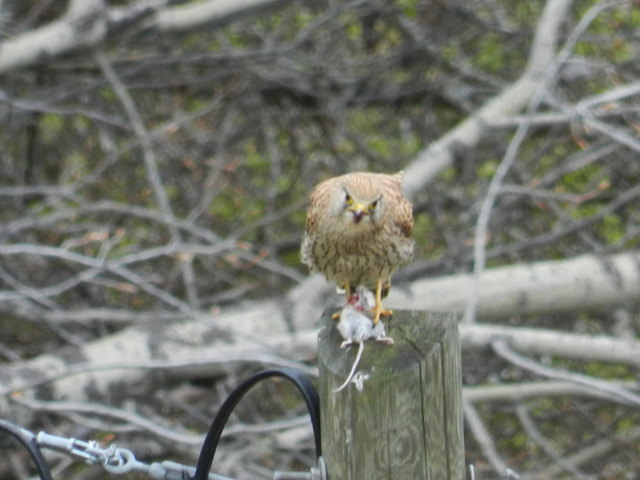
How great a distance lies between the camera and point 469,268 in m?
5.83

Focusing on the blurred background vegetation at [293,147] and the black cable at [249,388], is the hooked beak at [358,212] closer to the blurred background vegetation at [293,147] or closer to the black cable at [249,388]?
the black cable at [249,388]

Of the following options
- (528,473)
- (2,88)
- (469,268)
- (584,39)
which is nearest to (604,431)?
(528,473)

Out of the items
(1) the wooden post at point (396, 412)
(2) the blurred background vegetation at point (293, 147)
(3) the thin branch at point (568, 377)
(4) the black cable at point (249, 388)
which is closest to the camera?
(1) the wooden post at point (396, 412)

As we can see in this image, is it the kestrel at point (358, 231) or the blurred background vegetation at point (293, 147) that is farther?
the blurred background vegetation at point (293, 147)

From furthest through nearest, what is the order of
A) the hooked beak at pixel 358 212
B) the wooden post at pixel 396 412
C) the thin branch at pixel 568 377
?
the thin branch at pixel 568 377 → the hooked beak at pixel 358 212 → the wooden post at pixel 396 412

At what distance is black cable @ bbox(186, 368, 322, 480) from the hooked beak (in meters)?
0.76

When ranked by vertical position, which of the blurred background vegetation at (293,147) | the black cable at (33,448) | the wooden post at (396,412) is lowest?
the wooden post at (396,412)

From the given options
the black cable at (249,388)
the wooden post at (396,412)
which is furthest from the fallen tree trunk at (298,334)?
the wooden post at (396,412)

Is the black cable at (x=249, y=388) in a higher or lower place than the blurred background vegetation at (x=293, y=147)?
lower

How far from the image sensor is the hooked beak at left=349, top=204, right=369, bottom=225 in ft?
9.54

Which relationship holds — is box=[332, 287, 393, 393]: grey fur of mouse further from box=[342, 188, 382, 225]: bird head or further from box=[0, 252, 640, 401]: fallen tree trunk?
box=[0, 252, 640, 401]: fallen tree trunk

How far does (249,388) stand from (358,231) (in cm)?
83

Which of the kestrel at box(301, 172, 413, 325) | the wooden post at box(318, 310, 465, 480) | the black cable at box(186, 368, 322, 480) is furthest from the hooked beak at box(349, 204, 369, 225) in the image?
the wooden post at box(318, 310, 465, 480)

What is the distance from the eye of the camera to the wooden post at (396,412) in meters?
1.94
